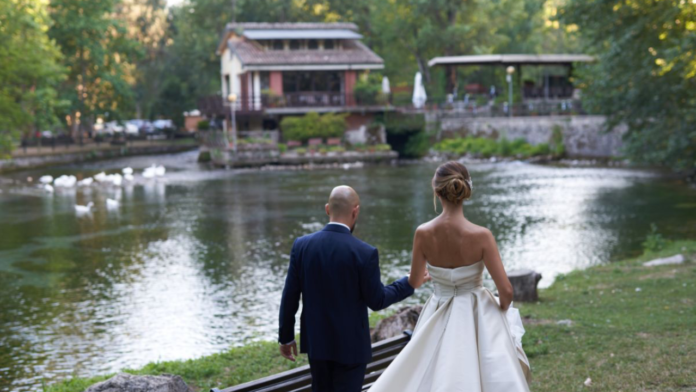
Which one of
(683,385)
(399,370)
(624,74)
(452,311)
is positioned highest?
(624,74)

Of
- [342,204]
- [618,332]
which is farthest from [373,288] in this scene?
[618,332]

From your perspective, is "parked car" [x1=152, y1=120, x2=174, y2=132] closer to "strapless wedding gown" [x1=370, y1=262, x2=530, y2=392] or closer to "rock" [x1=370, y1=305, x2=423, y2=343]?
"rock" [x1=370, y1=305, x2=423, y2=343]

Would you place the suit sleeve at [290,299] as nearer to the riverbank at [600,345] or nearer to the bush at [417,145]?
the riverbank at [600,345]

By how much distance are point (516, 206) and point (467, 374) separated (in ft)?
69.6

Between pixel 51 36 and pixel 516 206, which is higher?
pixel 51 36

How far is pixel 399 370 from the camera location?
15.8 ft

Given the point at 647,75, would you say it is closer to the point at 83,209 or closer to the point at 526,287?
the point at 526,287

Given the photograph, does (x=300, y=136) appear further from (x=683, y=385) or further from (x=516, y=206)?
(x=683, y=385)

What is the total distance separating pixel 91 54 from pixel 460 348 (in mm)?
52580


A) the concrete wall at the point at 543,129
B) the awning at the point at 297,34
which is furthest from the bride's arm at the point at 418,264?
the awning at the point at 297,34

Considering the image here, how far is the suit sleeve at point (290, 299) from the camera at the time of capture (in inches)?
197

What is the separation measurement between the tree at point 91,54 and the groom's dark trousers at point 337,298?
158ft

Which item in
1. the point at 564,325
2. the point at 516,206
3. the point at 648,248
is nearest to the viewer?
the point at 564,325

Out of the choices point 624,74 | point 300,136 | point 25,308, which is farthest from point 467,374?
point 300,136
